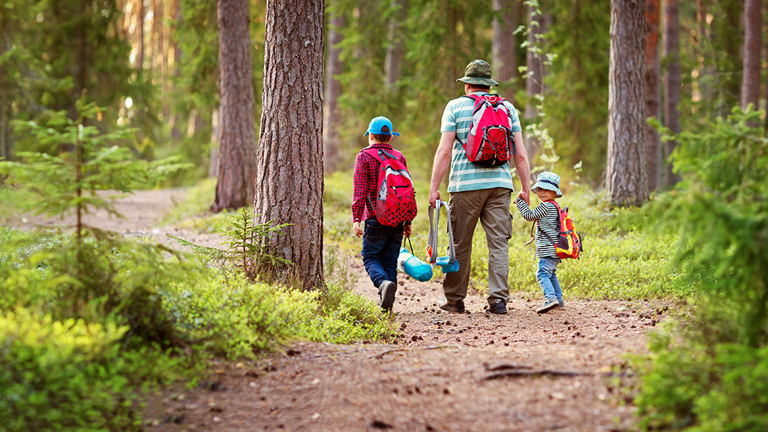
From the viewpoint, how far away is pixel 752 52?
17.1 metres

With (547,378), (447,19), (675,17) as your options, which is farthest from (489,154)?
(675,17)

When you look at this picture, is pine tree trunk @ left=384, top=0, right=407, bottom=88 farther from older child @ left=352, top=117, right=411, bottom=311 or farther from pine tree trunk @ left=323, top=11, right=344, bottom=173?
older child @ left=352, top=117, right=411, bottom=311

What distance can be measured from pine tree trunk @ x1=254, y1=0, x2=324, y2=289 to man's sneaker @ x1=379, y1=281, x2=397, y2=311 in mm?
725

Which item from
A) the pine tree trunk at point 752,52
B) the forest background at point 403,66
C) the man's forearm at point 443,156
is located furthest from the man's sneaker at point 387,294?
the pine tree trunk at point 752,52

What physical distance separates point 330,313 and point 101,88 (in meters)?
22.5

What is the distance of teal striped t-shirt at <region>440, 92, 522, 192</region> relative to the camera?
7105 millimetres

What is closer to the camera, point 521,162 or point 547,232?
point 521,162

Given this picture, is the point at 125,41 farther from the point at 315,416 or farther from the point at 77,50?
the point at 315,416

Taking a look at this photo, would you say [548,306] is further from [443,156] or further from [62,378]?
[62,378]

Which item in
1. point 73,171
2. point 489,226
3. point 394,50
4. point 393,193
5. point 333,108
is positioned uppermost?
point 394,50

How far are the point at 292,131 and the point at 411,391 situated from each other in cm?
295

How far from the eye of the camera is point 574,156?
18.8m

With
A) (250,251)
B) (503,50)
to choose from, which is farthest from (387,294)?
(503,50)

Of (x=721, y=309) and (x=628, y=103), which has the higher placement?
(x=628, y=103)
